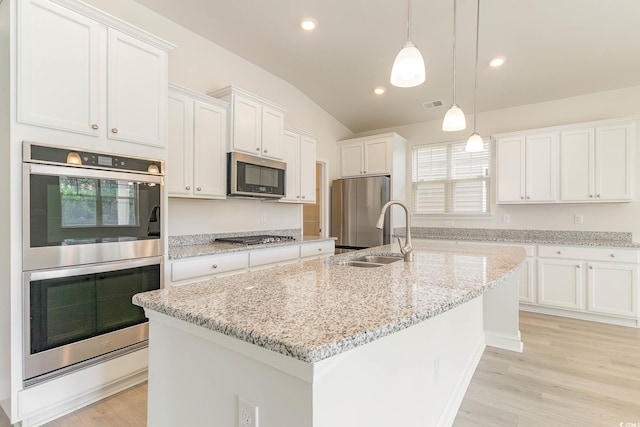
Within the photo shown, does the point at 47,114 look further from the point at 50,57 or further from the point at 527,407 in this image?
the point at 527,407

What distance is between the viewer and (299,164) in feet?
13.3

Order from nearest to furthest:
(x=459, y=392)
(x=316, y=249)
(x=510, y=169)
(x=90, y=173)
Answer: (x=90, y=173) < (x=459, y=392) < (x=316, y=249) < (x=510, y=169)

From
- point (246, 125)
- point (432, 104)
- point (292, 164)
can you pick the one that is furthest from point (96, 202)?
point (432, 104)

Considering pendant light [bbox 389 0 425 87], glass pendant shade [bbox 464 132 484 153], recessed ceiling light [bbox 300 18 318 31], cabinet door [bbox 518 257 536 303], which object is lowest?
cabinet door [bbox 518 257 536 303]

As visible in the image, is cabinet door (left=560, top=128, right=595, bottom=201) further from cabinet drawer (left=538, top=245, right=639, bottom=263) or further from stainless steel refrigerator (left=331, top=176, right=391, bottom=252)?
stainless steel refrigerator (left=331, top=176, right=391, bottom=252)

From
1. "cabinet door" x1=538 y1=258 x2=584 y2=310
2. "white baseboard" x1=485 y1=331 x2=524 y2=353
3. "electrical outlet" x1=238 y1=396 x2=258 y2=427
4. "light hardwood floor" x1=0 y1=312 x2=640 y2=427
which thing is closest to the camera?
"electrical outlet" x1=238 y1=396 x2=258 y2=427

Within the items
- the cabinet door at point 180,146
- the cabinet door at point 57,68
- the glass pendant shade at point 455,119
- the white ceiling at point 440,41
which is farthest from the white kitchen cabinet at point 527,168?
the cabinet door at point 57,68

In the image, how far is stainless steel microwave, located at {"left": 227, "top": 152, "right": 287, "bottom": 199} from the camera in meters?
3.10

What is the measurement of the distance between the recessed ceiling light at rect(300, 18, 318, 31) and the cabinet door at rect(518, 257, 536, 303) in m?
3.59

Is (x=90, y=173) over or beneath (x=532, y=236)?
over

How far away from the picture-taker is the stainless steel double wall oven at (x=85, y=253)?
5.63ft

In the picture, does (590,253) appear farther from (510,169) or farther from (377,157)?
(377,157)

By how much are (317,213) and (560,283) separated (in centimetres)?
344

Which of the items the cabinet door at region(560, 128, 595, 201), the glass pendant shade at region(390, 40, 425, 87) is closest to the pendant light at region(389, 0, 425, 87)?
the glass pendant shade at region(390, 40, 425, 87)
